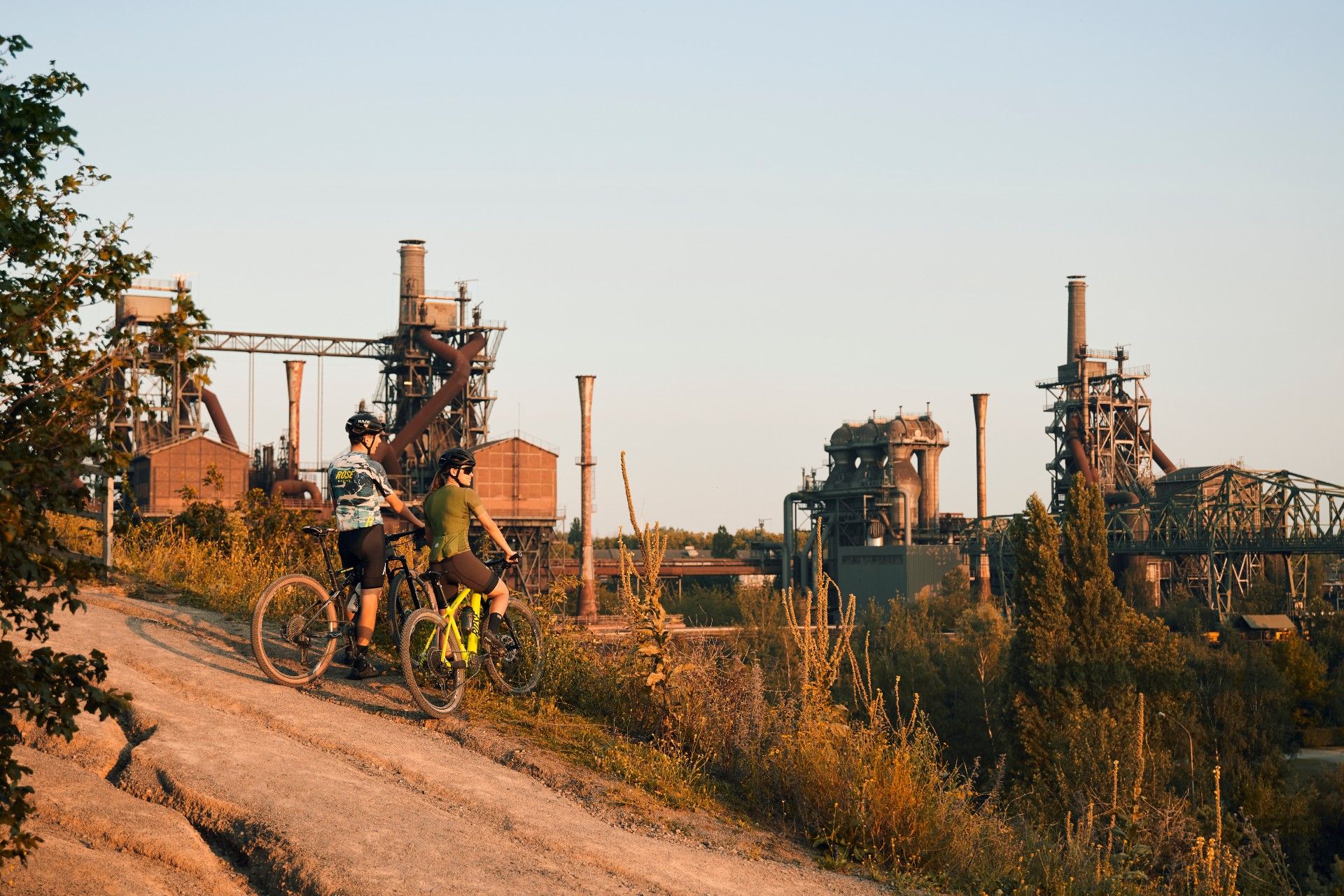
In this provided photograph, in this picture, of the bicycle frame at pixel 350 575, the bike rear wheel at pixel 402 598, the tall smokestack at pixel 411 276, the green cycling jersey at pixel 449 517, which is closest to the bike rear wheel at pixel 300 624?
the bicycle frame at pixel 350 575

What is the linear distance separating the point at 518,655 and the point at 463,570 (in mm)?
937

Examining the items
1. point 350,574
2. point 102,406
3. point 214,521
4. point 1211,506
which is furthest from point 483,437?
point 102,406

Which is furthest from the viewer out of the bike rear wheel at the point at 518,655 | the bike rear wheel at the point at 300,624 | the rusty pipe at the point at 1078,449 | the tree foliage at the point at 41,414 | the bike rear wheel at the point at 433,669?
the rusty pipe at the point at 1078,449

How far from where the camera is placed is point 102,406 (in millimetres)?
4832

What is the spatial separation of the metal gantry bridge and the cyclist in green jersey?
51.3 metres

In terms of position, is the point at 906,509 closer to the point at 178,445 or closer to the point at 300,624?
the point at 178,445

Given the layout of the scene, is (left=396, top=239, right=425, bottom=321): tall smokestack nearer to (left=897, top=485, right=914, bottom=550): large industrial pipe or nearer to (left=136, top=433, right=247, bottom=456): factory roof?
(left=136, top=433, right=247, bottom=456): factory roof

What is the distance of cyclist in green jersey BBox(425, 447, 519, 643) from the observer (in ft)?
28.5

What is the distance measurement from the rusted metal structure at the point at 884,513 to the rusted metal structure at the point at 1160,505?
10.4 feet

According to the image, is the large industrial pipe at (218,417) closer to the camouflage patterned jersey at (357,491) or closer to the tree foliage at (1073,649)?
the tree foliage at (1073,649)

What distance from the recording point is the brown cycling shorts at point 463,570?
28.5ft

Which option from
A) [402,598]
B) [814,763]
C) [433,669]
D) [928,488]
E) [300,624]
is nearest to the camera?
[814,763]

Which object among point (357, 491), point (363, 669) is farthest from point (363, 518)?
point (363, 669)

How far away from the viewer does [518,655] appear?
9227 mm
